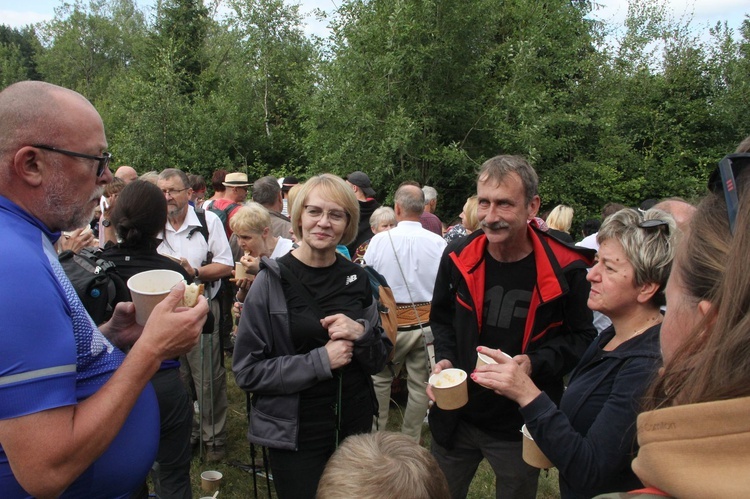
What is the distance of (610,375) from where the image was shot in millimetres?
1919

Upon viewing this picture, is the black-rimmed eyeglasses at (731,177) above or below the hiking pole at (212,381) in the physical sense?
above

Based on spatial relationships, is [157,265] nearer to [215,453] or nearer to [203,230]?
[203,230]

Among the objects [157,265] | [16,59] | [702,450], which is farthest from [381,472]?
[16,59]

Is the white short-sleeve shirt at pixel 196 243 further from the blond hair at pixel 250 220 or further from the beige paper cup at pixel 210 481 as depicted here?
the beige paper cup at pixel 210 481

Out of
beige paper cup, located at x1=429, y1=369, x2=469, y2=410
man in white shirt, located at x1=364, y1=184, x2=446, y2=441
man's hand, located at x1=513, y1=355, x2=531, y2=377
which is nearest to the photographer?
beige paper cup, located at x1=429, y1=369, x2=469, y2=410

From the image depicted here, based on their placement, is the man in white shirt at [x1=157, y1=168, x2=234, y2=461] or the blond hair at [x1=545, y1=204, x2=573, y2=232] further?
the blond hair at [x1=545, y1=204, x2=573, y2=232]

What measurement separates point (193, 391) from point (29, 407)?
3.70 metres

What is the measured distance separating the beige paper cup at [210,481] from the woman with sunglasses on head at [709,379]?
3488 millimetres

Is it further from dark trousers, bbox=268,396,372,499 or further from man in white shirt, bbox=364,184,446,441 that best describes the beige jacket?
man in white shirt, bbox=364,184,446,441

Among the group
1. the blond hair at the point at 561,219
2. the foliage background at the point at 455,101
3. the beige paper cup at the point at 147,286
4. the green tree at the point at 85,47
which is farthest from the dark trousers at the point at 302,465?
the green tree at the point at 85,47

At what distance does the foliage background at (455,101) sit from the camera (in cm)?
1096

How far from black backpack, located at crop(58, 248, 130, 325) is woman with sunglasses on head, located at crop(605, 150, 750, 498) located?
214 centimetres

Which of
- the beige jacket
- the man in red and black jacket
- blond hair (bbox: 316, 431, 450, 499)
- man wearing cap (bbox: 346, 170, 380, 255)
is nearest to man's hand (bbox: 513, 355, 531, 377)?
the man in red and black jacket

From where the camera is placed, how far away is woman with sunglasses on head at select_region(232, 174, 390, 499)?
2.48m
